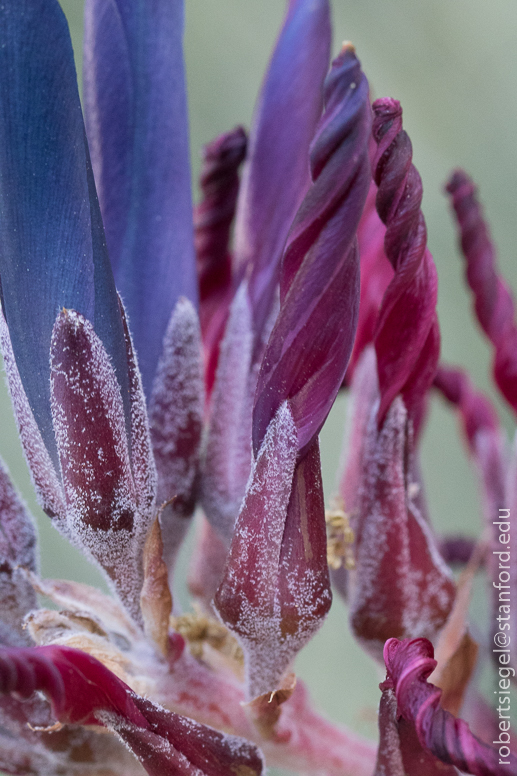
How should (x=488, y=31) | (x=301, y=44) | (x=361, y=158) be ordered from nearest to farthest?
1. (x=361, y=158)
2. (x=301, y=44)
3. (x=488, y=31)

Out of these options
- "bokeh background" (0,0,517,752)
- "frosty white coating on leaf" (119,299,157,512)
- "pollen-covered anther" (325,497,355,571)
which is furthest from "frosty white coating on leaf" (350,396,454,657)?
"bokeh background" (0,0,517,752)

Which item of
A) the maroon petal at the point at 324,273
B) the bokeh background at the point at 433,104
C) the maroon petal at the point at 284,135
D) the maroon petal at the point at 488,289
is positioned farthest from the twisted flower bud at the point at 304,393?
the bokeh background at the point at 433,104

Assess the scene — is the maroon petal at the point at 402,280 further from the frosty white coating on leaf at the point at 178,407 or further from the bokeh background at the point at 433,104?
the bokeh background at the point at 433,104

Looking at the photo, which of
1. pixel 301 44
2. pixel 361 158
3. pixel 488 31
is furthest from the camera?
pixel 488 31

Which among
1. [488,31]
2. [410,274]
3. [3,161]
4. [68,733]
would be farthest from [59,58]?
[488,31]

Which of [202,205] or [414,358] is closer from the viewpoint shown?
[414,358]

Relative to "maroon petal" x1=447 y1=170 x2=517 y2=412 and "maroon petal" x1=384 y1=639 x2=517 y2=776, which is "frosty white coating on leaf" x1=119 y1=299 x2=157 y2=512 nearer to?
"maroon petal" x1=384 y1=639 x2=517 y2=776

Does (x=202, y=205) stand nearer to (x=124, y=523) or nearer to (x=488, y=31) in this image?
(x=124, y=523)
